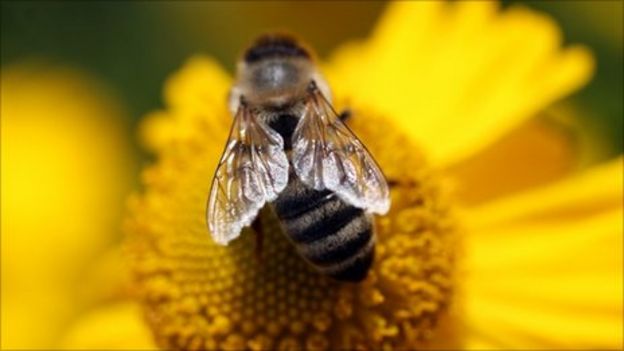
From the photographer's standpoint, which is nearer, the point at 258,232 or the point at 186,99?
the point at 258,232

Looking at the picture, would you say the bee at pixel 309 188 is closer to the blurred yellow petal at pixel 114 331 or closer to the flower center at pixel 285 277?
the flower center at pixel 285 277

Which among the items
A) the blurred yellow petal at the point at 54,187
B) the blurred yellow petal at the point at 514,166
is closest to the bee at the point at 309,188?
the blurred yellow petal at the point at 514,166

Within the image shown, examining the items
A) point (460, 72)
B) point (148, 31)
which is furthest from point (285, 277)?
point (148, 31)

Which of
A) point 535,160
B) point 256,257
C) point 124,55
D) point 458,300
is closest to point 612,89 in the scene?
point 535,160

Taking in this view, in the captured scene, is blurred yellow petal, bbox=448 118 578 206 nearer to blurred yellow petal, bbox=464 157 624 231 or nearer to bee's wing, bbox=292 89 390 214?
blurred yellow petal, bbox=464 157 624 231

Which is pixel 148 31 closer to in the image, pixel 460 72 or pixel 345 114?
pixel 460 72

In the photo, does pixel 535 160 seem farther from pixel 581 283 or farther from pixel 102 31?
pixel 102 31

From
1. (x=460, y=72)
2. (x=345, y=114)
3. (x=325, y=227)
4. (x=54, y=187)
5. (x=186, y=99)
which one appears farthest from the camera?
(x=54, y=187)
